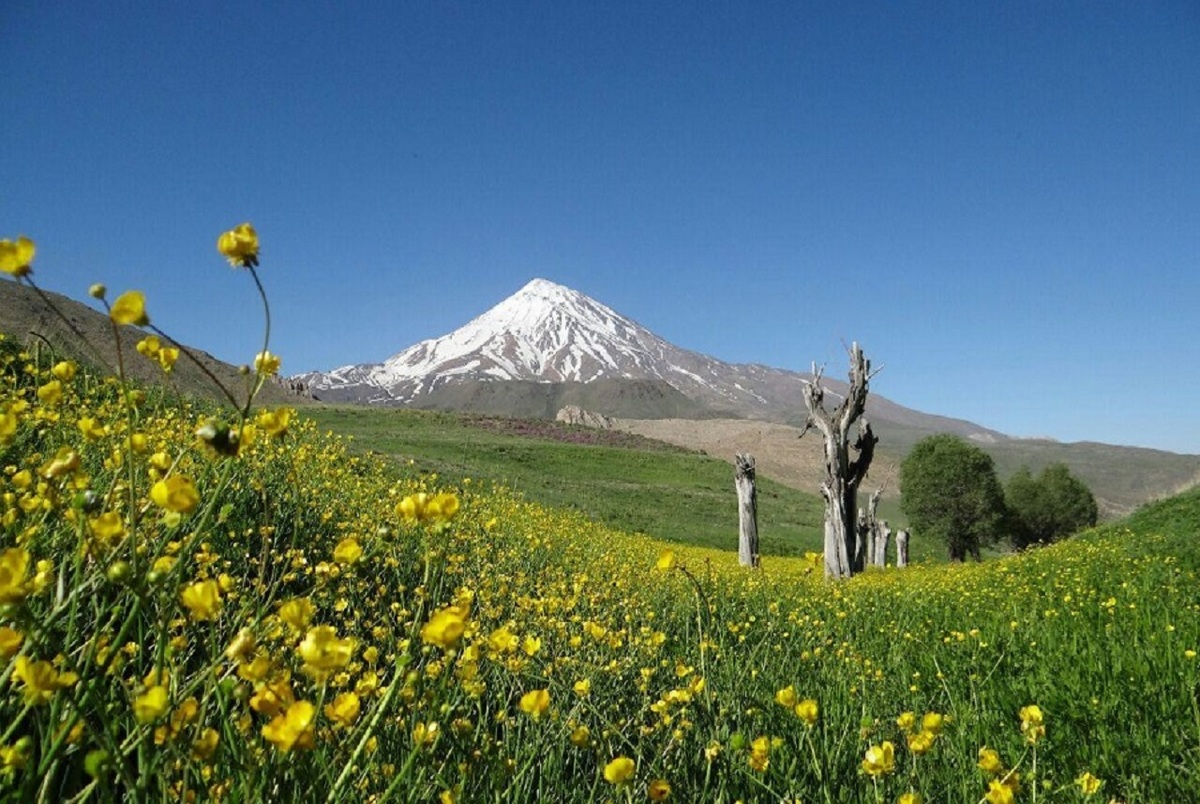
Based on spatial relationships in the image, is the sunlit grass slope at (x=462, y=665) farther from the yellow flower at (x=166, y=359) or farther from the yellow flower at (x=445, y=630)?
the yellow flower at (x=166, y=359)

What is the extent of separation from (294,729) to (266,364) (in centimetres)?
91

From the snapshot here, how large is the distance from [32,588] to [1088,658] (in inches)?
194

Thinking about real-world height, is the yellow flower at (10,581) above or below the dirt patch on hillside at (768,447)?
above

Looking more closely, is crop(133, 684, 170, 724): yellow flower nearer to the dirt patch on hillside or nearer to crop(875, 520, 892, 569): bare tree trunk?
crop(875, 520, 892, 569): bare tree trunk

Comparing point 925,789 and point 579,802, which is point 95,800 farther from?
point 925,789

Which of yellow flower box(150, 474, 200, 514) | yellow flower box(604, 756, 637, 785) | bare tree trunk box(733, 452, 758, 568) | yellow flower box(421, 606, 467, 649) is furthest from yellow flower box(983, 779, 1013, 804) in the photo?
bare tree trunk box(733, 452, 758, 568)

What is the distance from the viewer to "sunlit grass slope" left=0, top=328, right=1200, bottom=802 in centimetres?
121

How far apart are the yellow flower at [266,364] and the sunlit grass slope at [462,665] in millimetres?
128

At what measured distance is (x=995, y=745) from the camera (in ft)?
10.6

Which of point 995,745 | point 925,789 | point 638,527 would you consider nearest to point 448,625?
point 925,789

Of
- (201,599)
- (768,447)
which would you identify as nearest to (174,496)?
(201,599)

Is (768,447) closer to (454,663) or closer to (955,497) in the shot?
(955,497)

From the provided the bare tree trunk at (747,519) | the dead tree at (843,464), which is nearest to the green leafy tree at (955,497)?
the dead tree at (843,464)

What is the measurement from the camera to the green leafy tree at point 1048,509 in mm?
46000
